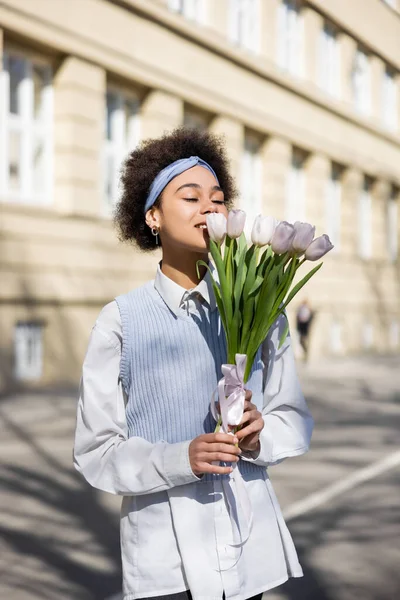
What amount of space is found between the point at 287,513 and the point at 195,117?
1754 centimetres

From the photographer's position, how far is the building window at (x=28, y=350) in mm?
18219

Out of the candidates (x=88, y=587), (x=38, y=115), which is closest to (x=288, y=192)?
(x=38, y=115)

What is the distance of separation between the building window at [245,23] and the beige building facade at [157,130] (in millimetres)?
46

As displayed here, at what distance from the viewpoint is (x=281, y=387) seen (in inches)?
120

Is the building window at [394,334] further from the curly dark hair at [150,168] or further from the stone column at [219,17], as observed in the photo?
the curly dark hair at [150,168]

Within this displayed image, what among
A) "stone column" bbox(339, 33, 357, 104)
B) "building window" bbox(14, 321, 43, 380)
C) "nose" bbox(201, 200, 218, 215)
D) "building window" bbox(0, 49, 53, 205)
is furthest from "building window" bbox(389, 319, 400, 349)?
"nose" bbox(201, 200, 218, 215)

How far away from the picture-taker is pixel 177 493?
9.54 ft

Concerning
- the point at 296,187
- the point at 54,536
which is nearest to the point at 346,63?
the point at 296,187

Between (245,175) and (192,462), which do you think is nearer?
(192,462)

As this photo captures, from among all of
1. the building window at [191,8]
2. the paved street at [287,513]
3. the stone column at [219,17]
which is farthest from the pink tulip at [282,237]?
the stone column at [219,17]

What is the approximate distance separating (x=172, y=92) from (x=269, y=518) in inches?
797

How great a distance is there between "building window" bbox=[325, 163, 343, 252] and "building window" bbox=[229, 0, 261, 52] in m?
6.66

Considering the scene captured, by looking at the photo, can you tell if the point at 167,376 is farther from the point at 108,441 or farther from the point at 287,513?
the point at 287,513

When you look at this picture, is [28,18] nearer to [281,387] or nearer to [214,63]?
[214,63]
